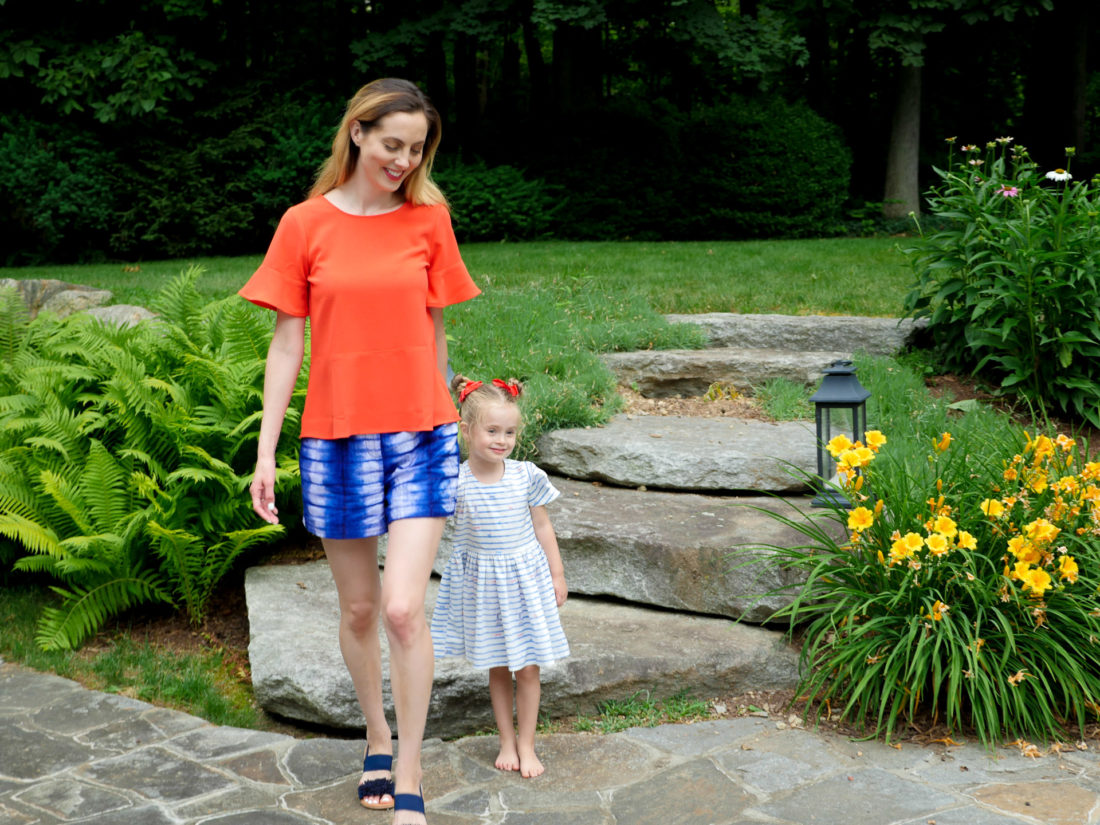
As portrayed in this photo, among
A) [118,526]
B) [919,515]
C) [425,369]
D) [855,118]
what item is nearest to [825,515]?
[919,515]

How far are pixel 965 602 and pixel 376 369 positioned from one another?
218cm

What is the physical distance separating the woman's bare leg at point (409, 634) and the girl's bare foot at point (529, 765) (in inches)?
19.6

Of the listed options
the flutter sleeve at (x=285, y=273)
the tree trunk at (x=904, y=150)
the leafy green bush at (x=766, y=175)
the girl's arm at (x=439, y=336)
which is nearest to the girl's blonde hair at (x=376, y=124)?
the flutter sleeve at (x=285, y=273)

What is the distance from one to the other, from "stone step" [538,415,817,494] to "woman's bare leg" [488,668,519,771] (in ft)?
5.48

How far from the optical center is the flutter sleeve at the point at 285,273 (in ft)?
9.04

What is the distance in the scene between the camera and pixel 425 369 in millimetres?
2846

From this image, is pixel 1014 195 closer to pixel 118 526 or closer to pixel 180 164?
pixel 118 526

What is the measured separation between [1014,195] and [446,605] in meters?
3.90

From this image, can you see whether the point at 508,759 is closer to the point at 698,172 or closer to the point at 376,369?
the point at 376,369

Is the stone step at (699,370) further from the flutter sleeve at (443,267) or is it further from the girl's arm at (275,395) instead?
the girl's arm at (275,395)

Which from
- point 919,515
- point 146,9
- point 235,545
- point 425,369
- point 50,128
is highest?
point 146,9

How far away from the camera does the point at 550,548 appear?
3.20 meters

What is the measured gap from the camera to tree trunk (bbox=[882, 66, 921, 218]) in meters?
16.4

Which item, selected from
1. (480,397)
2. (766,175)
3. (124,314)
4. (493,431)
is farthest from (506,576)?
(766,175)
